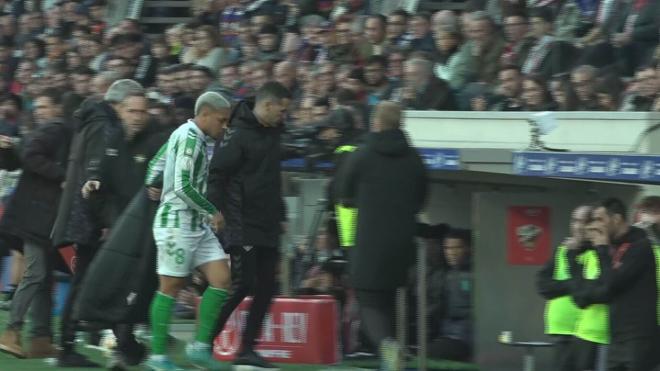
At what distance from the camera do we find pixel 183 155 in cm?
951

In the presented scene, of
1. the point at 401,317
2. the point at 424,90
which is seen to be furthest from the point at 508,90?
the point at 401,317

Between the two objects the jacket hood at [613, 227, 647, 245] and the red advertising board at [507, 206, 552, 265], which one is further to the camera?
the red advertising board at [507, 206, 552, 265]

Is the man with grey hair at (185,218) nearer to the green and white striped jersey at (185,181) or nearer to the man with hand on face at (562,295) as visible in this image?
the green and white striped jersey at (185,181)

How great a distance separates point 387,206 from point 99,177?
187cm

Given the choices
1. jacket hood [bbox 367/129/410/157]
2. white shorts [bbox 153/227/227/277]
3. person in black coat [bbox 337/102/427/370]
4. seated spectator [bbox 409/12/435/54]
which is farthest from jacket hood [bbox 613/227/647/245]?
seated spectator [bbox 409/12/435/54]

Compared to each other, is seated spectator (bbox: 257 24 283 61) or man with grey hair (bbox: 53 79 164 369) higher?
seated spectator (bbox: 257 24 283 61)

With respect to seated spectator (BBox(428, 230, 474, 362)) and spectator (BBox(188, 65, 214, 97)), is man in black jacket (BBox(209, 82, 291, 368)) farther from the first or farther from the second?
spectator (BBox(188, 65, 214, 97))

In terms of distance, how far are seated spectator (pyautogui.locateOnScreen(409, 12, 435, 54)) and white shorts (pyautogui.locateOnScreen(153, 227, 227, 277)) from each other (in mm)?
6177

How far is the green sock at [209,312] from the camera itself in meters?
9.91

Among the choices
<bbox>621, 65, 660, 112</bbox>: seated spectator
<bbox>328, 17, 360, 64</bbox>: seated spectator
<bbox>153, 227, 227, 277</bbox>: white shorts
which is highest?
<bbox>328, 17, 360, 64</bbox>: seated spectator

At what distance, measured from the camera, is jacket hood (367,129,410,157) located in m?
9.84

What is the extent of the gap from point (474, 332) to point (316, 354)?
3.36ft

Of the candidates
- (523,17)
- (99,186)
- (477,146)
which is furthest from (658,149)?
(523,17)

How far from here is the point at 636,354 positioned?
8906 millimetres
